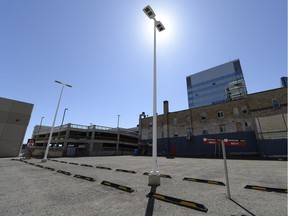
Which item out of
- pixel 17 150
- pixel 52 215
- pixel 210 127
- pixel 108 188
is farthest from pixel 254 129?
pixel 17 150

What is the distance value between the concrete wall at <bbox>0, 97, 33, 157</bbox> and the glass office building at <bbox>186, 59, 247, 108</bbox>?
64.7 metres

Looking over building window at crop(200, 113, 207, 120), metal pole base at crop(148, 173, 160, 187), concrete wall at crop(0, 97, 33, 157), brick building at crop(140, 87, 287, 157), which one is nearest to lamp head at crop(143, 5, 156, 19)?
metal pole base at crop(148, 173, 160, 187)

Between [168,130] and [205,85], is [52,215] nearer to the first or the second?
[168,130]

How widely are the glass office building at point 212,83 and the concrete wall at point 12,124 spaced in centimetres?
6471

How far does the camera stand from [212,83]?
67.7 meters

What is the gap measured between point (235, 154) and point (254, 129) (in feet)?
17.7

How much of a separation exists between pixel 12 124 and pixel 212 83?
72154 millimetres

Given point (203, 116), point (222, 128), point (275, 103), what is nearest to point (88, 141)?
point (203, 116)

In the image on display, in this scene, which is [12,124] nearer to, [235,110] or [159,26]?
[159,26]

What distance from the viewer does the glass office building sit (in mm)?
63059

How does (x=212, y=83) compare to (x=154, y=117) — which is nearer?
(x=154, y=117)

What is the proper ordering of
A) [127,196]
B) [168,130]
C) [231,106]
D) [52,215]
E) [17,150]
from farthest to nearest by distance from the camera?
[168,130] < [17,150] < [231,106] < [127,196] < [52,215]

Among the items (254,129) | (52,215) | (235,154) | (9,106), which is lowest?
(52,215)

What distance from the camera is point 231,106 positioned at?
96.0 ft
